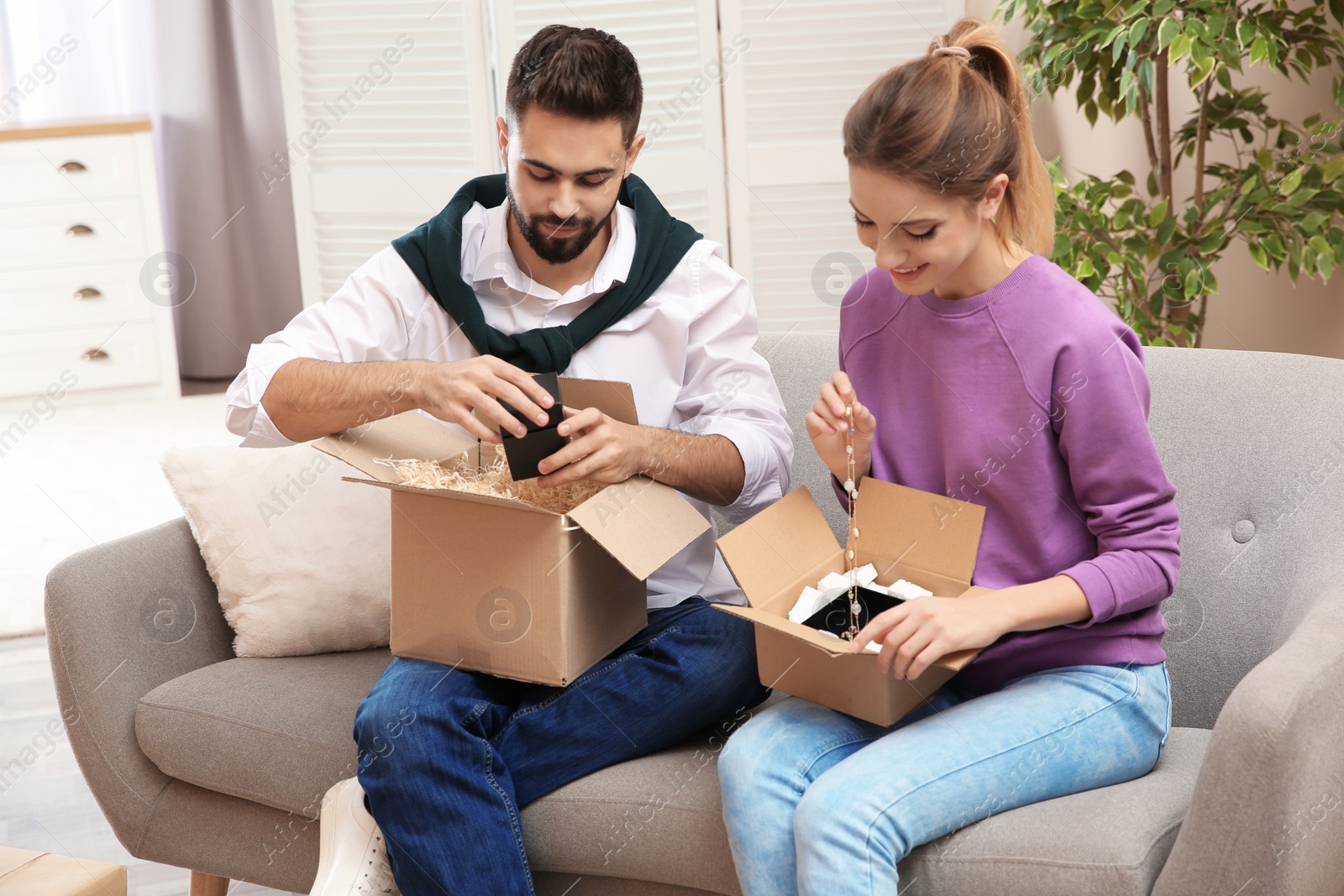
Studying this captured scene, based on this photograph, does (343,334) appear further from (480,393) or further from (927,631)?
(927,631)

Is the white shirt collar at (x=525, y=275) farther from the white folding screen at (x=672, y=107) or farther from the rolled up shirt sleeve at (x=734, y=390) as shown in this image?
the white folding screen at (x=672, y=107)

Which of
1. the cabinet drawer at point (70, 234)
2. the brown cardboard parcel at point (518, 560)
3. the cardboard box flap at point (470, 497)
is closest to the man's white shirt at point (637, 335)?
the brown cardboard parcel at point (518, 560)

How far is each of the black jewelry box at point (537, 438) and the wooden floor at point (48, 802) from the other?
0.89 meters

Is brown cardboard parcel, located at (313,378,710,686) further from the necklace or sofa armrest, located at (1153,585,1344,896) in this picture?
sofa armrest, located at (1153,585,1344,896)

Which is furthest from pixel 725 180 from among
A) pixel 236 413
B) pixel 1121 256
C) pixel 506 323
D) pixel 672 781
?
pixel 672 781

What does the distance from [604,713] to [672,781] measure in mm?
104

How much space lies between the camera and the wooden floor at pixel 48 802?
72.2 inches

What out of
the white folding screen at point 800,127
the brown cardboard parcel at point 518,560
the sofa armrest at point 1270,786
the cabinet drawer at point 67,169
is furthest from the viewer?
the cabinet drawer at point 67,169

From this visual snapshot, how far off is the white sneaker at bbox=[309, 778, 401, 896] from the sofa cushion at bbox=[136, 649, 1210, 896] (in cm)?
9

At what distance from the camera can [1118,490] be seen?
118cm

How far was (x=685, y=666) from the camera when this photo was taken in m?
1.35

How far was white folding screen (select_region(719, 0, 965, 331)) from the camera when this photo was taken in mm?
3332

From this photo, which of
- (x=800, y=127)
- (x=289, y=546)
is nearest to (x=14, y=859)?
(x=289, y=546)

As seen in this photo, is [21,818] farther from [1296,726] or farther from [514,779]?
[1296,726]
